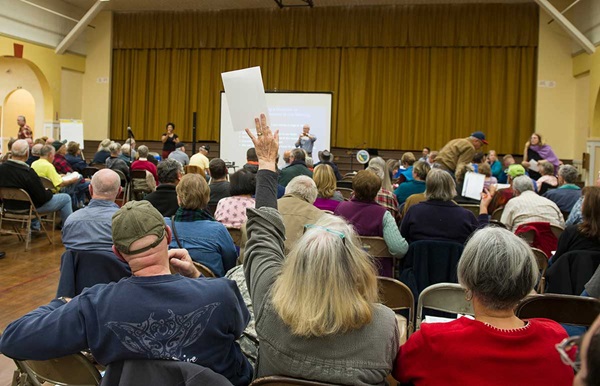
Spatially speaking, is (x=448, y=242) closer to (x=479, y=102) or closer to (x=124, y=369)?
(x=124, y=369)

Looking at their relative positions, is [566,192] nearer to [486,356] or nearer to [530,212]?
[530,212]

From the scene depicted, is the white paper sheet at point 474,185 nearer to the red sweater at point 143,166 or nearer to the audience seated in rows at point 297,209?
the audience seated in rows at point 297,209

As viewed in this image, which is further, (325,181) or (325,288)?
(325,181)

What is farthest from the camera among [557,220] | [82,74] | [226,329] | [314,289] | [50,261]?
[82,74]

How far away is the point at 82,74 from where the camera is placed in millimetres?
15438

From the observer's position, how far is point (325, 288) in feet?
5.20

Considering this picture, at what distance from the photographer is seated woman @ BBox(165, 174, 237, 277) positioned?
3307 millimetres

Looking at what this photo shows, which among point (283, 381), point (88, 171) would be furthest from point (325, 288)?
point (88, 171)

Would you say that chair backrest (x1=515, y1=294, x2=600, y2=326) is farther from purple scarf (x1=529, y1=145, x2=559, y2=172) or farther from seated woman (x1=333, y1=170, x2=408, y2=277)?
purple scarf (x1=529, y1=145, x2=559, y2=172)

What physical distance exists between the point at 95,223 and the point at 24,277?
2913 mm

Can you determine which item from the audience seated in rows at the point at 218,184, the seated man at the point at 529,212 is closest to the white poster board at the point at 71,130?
the audience seated in rows at the point at 218,184

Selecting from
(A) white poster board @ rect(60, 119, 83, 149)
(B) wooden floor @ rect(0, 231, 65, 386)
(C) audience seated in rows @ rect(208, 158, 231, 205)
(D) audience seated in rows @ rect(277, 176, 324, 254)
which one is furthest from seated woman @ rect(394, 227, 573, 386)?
(A) white poster board @ rect(60, 119, 83, 149)

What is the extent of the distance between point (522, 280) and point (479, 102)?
1271cm

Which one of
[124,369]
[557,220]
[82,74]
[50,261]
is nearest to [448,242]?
[557,220]
